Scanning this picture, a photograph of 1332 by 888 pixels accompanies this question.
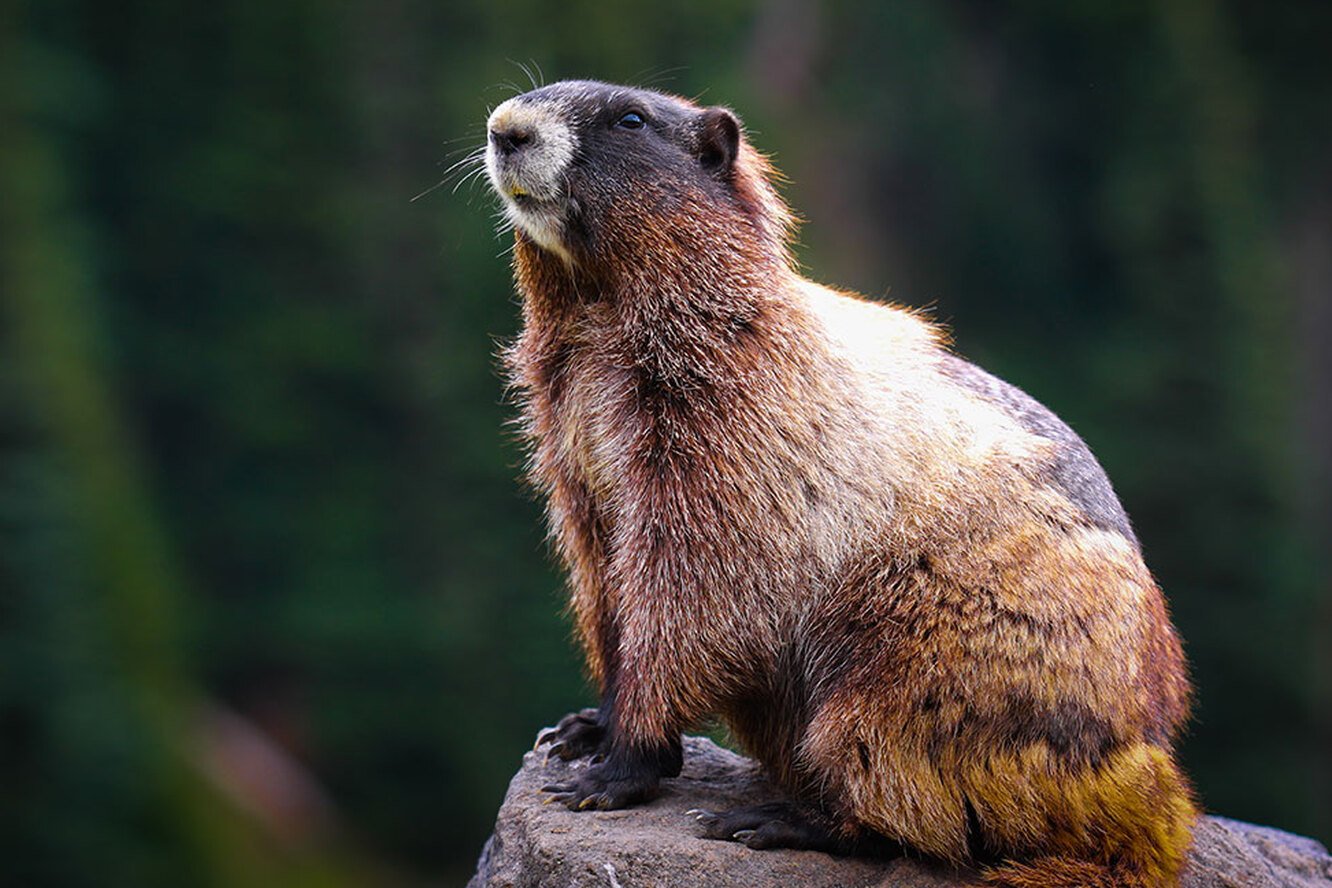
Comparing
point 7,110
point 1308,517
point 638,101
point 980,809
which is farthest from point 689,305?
point 1308,517

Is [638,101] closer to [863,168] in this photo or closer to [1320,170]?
Answer: [863,168]

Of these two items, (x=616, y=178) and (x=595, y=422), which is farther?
(x=595, y=422)

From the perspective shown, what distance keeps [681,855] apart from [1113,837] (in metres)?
1.95

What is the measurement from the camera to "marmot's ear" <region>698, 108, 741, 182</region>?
660cm

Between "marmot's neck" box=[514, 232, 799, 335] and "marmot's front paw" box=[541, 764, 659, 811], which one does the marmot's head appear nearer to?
"marmot's neck" box=[514, 232, 799, 335]

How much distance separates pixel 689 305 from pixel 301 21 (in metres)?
19.7

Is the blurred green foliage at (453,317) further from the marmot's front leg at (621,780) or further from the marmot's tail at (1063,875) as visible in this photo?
the marmot's tail at (1063,875)

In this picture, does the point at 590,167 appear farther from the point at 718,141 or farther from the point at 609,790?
the point at 609,790

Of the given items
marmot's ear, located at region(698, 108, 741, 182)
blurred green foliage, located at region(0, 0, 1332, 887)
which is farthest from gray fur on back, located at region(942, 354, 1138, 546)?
blurred green foliage, located at region(0, 0, 1332, 887)

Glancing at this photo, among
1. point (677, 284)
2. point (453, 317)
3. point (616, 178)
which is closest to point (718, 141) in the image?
point (616, 178)

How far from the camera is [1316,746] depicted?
66.6 ft

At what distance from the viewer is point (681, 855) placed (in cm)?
594

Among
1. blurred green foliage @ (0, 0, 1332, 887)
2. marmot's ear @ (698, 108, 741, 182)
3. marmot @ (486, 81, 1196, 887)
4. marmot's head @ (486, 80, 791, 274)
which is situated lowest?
marmot @ (486, 81, 1196, 887)

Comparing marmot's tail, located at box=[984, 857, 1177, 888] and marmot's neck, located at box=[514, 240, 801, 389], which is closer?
marmot's tail, located at box=[984, 857, 1177, 888]
